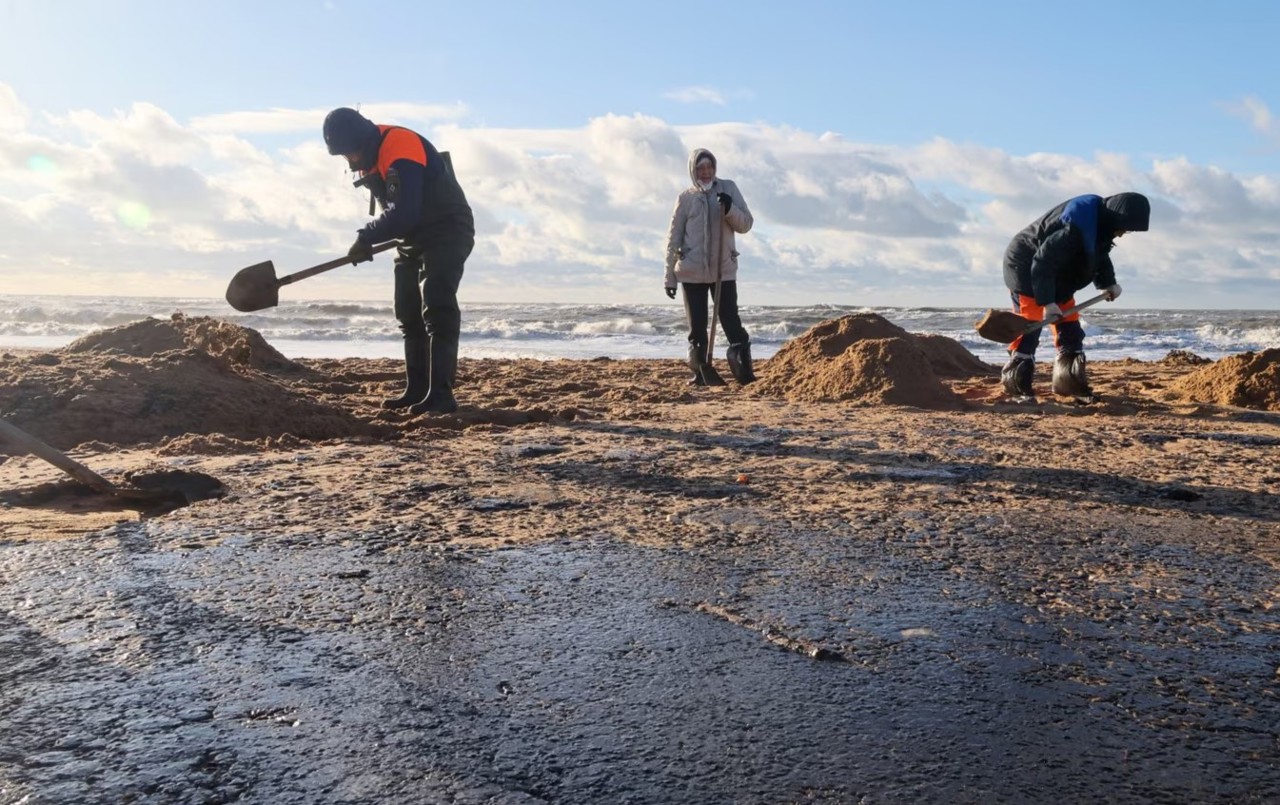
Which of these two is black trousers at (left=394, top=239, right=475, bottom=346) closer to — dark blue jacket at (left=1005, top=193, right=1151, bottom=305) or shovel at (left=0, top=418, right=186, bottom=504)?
shovel at (left=0, top=418, right=186, bottom=504)

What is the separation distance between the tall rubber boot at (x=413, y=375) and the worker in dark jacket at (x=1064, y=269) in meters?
3.65

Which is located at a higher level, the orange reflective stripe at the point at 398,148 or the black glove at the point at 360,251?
the orange reflective stripe at the point at 398,148

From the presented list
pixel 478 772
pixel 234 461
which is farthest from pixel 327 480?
pixel 478 772

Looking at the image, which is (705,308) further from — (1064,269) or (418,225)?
(418,225)

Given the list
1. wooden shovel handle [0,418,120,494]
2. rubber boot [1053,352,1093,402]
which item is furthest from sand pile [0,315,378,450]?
rubber boot [1053,352,1093,402]

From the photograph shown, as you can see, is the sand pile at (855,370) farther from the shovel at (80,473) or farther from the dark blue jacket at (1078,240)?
the shovel at (80,473)

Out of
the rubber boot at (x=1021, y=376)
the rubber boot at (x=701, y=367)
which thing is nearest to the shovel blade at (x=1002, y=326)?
the rubber boot at (x=1021, y=376)

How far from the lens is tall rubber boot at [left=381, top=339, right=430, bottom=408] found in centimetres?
607

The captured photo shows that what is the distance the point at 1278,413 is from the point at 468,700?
5.88 metres

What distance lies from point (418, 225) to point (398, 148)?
1.34ft

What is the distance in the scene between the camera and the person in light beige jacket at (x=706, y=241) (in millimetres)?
7277

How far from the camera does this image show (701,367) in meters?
7.89

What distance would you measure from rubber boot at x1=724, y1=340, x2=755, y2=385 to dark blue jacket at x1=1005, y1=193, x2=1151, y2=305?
2.06 metres

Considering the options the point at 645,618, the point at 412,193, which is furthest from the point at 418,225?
the point at 645,618
